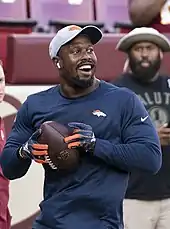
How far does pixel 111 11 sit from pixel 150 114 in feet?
15.0

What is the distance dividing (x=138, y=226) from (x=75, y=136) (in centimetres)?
171

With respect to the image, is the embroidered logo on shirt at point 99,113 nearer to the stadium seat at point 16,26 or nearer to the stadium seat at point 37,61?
the stadium seat at point 37,61

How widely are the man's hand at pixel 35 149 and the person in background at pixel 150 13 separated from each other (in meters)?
2.98

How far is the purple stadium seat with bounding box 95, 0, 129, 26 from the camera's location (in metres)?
8.79

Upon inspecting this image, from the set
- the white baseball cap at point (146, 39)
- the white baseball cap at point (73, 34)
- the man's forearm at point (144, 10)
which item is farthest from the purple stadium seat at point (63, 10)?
the white baseball cap at point (73, 34)

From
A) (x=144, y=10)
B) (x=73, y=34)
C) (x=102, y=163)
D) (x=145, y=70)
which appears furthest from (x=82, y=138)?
(x=144, y=10)

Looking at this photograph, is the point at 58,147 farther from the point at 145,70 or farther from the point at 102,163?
the point at 145,70

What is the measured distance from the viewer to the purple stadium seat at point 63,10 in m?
8.62

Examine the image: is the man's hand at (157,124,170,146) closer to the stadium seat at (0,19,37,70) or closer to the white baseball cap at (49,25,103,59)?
the white baseball cap at (49,25,103,59)

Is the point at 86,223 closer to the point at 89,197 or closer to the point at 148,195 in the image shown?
the point at 89,197

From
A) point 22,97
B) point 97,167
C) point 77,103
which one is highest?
point 77,103

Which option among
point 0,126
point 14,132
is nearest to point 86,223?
point 14,132

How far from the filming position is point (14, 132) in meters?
3.23

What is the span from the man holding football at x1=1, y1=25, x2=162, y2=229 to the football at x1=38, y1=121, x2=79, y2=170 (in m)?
0.02
